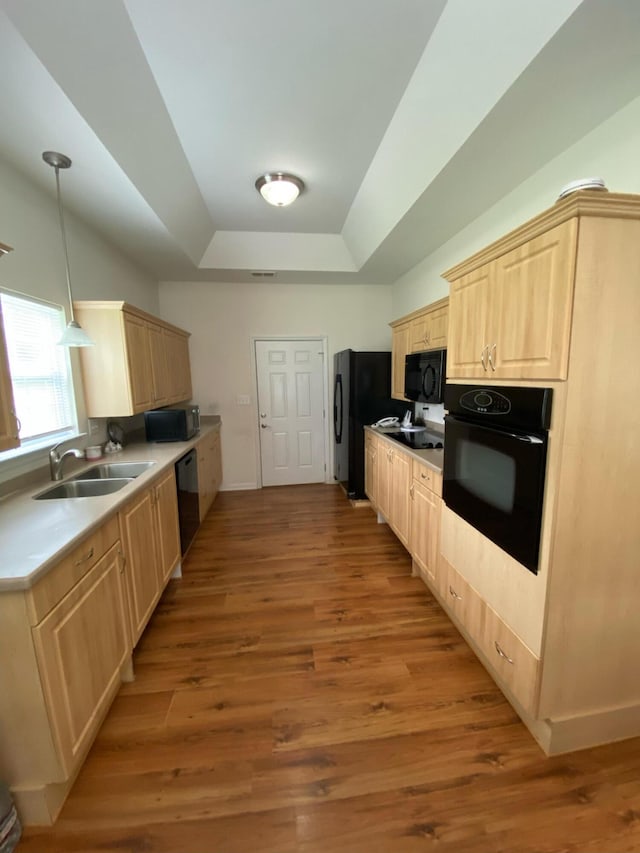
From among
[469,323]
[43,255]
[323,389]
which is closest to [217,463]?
[323,389]

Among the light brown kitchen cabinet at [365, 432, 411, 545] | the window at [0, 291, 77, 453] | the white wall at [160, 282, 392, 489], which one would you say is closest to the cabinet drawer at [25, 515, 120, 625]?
the window at [0, 291, 77, 453]

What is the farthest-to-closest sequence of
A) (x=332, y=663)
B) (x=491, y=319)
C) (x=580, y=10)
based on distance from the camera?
(x=332, y=663), (x=491, y=319), (x=580, y=10)

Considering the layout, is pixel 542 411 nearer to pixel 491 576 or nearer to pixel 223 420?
pixel 491 576

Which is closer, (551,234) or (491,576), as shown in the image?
(551,234)

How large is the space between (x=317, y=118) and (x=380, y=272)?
2077mm

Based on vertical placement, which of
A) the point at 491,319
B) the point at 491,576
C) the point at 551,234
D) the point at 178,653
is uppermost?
the point at 551,234

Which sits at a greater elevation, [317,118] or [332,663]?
[317,118]

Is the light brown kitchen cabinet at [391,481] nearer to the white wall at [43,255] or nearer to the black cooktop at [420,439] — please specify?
the black cooktop at [420,439]

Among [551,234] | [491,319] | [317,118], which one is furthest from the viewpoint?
[317,118]

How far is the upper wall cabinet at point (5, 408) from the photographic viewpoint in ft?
4.50

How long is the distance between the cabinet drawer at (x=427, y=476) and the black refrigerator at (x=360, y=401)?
4.57 feet

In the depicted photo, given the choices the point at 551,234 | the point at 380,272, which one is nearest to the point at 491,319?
the point at 551,234

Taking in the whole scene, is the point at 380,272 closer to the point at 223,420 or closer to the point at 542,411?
the point at 223,420

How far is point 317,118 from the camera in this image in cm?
206
